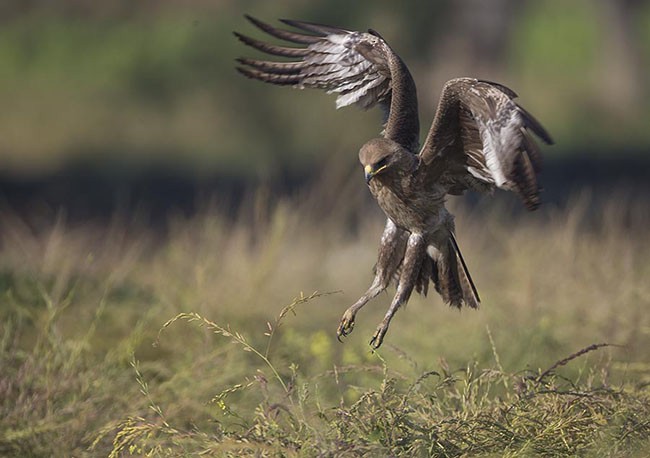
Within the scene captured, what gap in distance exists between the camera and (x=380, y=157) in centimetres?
639

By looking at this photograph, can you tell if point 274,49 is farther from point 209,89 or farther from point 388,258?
point 209,89

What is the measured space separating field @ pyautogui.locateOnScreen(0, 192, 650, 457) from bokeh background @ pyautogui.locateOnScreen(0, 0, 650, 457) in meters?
0.02

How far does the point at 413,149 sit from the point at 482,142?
760 mm

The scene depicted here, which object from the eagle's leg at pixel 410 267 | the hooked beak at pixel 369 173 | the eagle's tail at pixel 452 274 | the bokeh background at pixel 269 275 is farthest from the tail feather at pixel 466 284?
the hooked beak at pixel 369 173

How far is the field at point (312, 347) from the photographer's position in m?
5.55

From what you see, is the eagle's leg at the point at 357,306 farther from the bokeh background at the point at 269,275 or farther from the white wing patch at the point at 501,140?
the white wing patch at the point at 501,140

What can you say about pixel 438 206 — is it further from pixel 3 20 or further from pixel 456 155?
pixel 3 20

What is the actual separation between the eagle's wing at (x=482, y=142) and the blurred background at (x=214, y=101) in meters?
9.44

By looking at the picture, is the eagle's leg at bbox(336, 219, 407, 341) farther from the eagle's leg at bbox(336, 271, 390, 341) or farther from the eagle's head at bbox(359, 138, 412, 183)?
the eagle's head at bbox(359, 138, 412, 183)

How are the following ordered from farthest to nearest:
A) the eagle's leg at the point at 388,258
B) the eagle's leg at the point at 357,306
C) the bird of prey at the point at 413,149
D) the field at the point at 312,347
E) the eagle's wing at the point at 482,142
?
the eagle's leg at the point at 388,258 → the eagle's leg at the point at 357,306 → the bird of prey at the point at 413,149 → the eagle's wing at the point at 482,142 → the field at the point at 312,347

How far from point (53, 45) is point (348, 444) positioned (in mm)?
22146

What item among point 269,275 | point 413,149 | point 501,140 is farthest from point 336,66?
point 269,275

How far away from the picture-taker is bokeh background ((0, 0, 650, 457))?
5742 millimetres

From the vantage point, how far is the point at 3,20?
89.0 ft
